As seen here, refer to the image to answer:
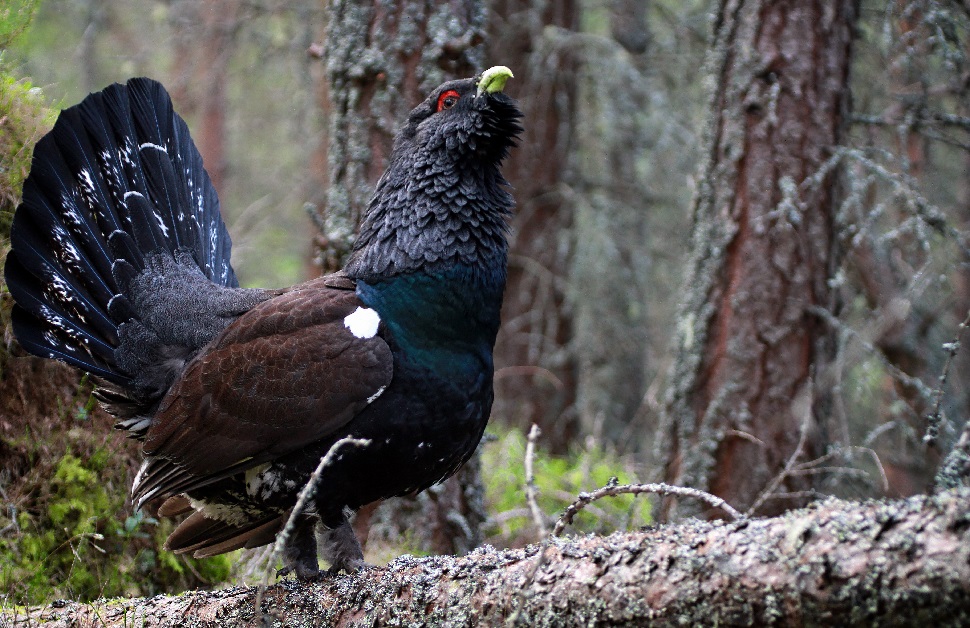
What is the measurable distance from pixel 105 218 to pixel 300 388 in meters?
1.46

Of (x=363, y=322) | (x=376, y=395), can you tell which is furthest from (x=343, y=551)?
(x=363, y=322)

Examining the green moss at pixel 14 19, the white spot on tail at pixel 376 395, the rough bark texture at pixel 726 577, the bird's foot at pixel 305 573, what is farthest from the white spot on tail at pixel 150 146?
the rough bark texture at pixel 726 577

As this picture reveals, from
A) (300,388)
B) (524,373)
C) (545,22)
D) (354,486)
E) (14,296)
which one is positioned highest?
(545,22)

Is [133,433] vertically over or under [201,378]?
under

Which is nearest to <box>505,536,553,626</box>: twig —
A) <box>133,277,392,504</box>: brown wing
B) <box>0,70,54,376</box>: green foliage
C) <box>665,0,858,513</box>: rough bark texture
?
<box>133,277,392,504</box>: brown wing

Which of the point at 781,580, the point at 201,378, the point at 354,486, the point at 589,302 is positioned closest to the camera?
the point at 781,580

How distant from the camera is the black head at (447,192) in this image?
11.6 feet

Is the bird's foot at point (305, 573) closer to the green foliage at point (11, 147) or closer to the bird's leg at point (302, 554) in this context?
the bird's leg at point (302, 554)

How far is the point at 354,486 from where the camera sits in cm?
320

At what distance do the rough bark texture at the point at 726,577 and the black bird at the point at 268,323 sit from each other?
0.63 meters

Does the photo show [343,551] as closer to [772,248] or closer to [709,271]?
[709,271]

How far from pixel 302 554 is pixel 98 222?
187cm

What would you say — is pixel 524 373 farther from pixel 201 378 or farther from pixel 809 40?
pixel 201 378

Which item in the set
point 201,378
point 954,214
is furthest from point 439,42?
point 954,214
